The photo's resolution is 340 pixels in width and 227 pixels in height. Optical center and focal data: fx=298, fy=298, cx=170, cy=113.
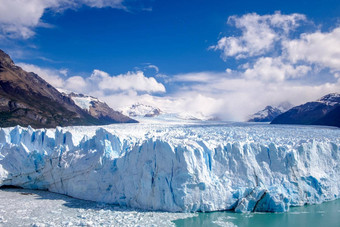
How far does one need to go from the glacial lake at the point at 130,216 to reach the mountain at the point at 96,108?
304 feet

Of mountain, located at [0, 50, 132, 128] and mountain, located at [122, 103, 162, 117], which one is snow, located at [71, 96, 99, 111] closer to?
mountain, located at [0, 50, 132, 128]

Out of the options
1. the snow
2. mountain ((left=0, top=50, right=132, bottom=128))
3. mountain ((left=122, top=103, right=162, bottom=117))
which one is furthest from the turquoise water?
mountain ((left=122, top=103, right=162, bottom=117))

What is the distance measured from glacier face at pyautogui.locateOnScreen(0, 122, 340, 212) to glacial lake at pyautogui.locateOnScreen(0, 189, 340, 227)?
411mm

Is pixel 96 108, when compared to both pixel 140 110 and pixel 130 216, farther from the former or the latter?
pixel 130 216

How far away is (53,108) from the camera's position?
69.4 m

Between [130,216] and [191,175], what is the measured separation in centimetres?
259

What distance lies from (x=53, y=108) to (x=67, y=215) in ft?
210

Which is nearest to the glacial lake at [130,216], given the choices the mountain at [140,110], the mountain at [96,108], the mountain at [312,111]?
the mountain at [312,111]

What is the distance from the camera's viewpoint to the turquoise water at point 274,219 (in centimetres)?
980

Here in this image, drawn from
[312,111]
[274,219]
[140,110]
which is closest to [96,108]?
[312,111]

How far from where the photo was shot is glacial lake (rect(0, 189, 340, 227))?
9547 millimetres

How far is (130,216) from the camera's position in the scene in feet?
33.0

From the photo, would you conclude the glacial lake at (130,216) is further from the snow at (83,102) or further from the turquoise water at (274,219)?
the snow at (83,102)

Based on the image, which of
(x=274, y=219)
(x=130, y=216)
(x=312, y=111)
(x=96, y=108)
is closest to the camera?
(x=130, y=216)
